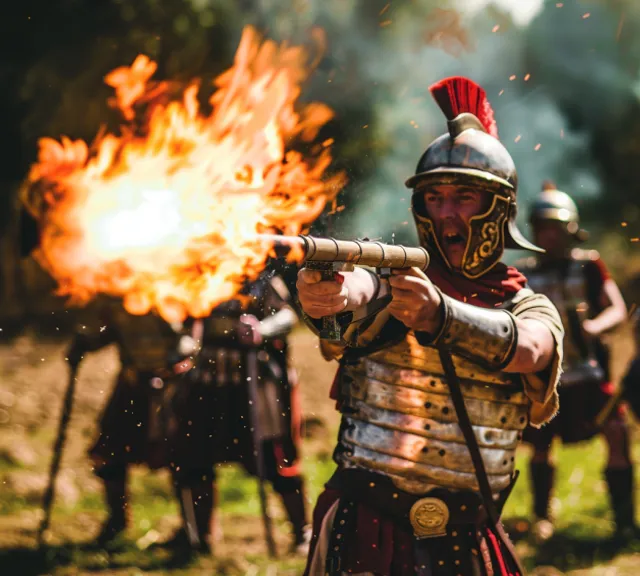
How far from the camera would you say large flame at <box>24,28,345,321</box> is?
329cm

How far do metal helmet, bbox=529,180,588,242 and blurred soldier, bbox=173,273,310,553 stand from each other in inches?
83.0

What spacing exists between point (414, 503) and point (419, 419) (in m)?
0.28

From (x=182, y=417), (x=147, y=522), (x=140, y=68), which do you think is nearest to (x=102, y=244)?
(x=140, y=68)

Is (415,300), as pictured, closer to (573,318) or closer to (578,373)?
(573,318)

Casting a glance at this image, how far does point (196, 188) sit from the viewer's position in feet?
11.5

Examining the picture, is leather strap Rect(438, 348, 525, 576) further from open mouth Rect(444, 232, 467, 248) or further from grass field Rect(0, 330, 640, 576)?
grass field Rect(0, 330, 640, 576)

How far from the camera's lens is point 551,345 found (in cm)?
292

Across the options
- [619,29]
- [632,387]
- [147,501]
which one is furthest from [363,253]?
[619,29]

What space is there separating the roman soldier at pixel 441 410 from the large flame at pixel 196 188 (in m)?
0.50

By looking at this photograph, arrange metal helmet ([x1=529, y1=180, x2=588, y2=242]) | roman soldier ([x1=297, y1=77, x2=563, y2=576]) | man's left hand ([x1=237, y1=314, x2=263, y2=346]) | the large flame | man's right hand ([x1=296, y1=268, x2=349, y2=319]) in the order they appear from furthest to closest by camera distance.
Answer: metal helmet ([x1=529, y1=180, x2=588, y2=242]) → man's left hand ([x1=237, y1=314, x2=263, y2=346]) → the large flame → roman soldier ([x1=297, y1=77, x2=563, y2=576]) → man's right hand ([x1=296, y1=268, x2=349, y2=319])

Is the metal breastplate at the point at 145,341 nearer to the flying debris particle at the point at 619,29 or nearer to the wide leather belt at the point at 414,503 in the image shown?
the wide leather belt at the point at 414,503

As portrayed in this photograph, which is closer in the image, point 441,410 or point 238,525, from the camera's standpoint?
point 441,410

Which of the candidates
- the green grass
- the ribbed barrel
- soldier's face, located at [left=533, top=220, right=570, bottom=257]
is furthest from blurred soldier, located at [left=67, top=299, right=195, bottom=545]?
the ribbed barrel

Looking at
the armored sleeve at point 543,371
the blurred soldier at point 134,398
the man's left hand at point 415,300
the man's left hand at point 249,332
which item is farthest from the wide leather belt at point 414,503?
the blurred soldier at point 134,398
